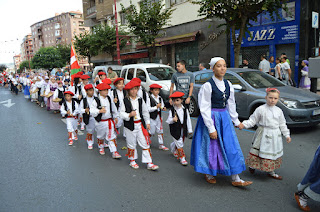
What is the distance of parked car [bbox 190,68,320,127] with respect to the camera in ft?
20.6

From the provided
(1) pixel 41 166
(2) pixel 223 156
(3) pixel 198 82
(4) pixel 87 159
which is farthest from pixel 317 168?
(3) pixel 198 82

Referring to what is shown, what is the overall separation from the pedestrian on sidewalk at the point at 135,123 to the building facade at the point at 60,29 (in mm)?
78731

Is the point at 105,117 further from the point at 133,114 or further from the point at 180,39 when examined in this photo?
the point at 180,39

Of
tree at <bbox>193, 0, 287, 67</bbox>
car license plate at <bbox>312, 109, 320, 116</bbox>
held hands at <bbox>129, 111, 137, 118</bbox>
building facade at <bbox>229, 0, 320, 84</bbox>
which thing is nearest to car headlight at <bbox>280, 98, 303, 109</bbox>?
car license plate at <bbox>312, 109, 320, 116</bbox>

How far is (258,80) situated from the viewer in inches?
301

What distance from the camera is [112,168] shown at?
4816 millimetres

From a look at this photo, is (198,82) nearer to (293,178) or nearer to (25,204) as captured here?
(293,178)

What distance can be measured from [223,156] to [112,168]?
6.82ft

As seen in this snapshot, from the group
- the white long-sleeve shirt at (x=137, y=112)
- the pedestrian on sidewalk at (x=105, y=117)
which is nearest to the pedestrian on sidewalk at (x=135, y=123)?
the white long-sleeve shirt at (x=137, y=112)

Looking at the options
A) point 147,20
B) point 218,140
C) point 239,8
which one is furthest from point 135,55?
point 218,140

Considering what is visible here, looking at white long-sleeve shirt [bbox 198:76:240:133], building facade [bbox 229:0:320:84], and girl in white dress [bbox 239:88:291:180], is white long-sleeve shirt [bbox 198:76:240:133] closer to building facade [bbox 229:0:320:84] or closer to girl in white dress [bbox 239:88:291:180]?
girl in white dress [bbox 239:88:291:180]

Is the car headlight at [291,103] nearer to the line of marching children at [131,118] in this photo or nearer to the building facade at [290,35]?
the line of marching children at [131,118]

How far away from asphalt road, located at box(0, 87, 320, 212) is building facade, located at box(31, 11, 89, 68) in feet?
256

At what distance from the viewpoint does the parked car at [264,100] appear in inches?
247
